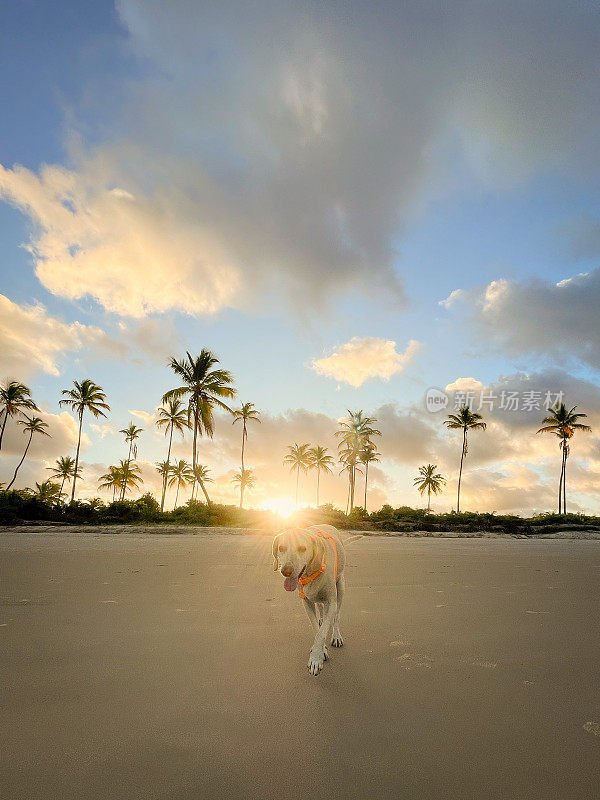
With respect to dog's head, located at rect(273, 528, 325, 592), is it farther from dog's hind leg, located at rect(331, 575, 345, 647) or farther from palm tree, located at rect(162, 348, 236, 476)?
palm tree, located at rect(162, 348, 236, 476)

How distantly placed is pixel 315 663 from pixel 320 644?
15 cm

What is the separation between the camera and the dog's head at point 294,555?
10.9 feet

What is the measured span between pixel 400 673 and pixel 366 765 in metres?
1.15

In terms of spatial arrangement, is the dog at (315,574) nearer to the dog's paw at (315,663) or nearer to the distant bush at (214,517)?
the dog's paw at (315,663)

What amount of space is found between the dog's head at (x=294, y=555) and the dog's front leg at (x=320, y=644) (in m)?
0.35

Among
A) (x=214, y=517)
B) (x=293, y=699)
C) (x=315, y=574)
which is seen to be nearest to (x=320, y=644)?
(x=315, y=574)

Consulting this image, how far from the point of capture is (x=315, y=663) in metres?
3.22

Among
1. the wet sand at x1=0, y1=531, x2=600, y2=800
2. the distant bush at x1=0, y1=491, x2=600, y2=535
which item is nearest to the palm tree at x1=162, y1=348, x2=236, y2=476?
the distant bush at x1=0, y1=491, x2=600, y2=535

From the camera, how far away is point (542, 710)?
8.59 feet

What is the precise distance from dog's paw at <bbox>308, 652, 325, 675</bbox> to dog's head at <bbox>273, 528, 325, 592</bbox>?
490mm

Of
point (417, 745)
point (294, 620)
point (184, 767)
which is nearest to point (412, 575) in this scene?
point (294, 620)

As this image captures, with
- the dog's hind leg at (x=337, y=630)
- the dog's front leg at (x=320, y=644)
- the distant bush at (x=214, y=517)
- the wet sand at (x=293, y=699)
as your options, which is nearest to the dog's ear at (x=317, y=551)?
the dog's front leg at (x=320, y=644)

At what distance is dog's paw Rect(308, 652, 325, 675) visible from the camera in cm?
319

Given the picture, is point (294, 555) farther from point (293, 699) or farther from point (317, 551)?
point (293, 699)
